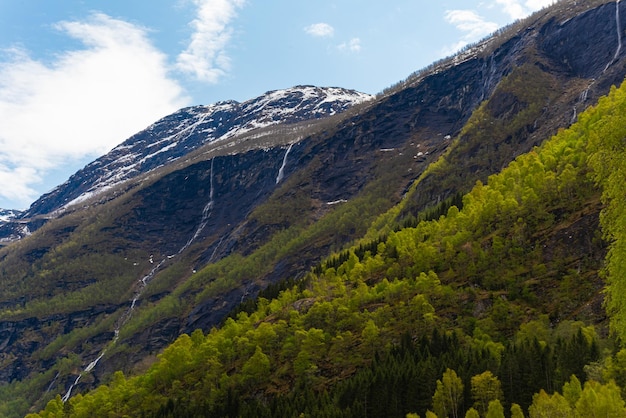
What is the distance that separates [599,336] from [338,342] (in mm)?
46406

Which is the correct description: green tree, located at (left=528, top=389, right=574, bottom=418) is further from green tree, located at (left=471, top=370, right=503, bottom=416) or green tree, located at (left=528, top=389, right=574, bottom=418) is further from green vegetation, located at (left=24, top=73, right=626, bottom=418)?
green tree, located at (left=471, top=370, right=503, bottom=416)

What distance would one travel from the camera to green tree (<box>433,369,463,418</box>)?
2657 inches

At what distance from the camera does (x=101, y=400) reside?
116125 mm

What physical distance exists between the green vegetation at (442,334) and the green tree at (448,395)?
258 millimetres

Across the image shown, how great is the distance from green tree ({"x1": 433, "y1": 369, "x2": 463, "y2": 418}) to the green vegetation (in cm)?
26

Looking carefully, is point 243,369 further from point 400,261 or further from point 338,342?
point 400,261

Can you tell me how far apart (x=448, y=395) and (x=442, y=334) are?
27.4 metres

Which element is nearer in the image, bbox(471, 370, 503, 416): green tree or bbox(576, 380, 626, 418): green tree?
bbox(576, 380, 626, 418): green tree

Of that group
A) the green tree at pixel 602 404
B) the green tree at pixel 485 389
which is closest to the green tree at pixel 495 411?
the green tree at pixel 485 389

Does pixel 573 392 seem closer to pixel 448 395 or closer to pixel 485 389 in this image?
pixel 485 389

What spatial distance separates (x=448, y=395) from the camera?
222 ft

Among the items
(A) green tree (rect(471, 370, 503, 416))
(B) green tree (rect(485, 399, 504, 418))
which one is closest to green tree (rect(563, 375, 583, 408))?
(B) green tree (rect(485, 399, 504, 418))

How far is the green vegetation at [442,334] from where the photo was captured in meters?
67.9

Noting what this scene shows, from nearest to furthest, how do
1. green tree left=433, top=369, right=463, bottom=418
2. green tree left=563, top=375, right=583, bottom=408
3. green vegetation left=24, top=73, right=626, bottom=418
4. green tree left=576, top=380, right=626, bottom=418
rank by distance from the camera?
green tree left=576, top=380, right=626, bottom=418
green tree left=563, top=375, right=583, bottom=408
green tree left=433, top=369, right=463, bottom=418
green vegetation left=24, top=73, right=626, bottom=418
